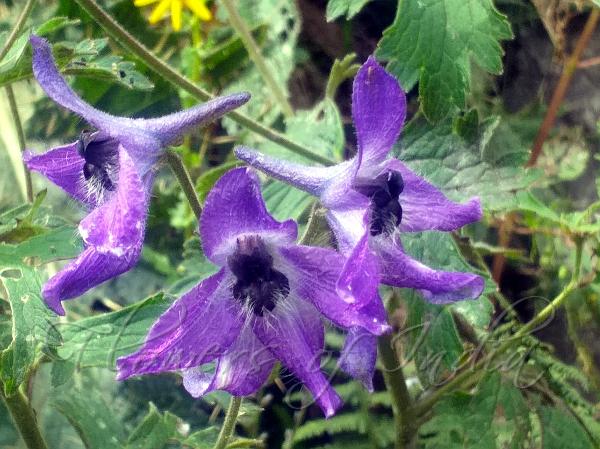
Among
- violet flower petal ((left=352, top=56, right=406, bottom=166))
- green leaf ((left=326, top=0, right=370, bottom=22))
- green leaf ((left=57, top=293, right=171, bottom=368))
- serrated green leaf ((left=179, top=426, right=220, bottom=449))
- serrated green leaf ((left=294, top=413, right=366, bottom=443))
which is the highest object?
violet flower petal ((left=352, top=56, right=406, bottom=166))

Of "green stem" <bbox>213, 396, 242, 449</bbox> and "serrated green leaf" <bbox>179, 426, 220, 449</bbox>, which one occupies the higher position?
"green stem" <bbox>213, 396, 242, 449</bbox>

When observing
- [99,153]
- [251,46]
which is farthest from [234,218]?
[251,46]

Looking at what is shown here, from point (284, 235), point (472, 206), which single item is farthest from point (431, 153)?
point (284, 235)

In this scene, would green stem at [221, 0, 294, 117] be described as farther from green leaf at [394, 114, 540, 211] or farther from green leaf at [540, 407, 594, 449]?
green leaf at [540, 407, 594, 449]

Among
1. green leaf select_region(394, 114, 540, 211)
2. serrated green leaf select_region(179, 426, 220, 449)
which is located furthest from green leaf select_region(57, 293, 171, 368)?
green leaf select_region(394, 114, 540, 211)

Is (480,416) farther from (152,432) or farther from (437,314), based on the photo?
(152,432)

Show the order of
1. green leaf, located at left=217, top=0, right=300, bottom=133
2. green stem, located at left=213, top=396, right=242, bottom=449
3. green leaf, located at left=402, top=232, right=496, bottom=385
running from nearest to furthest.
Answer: green stem, located at left=213, top=396, right=242, bottom=449 → green leaf, located at left=402, top=232, right=496, bottom=385 → green leaf, located at left=217, top=0, right=300, bottom=133

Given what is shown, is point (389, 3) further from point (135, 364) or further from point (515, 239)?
point (135, 364)
